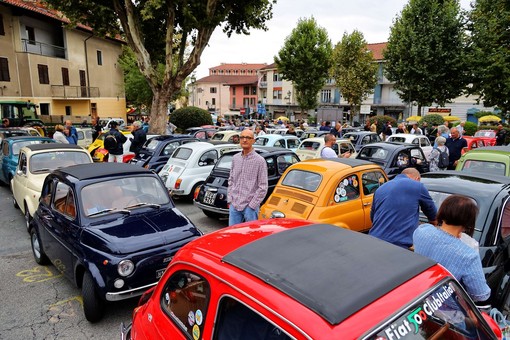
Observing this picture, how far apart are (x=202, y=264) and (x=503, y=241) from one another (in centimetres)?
360

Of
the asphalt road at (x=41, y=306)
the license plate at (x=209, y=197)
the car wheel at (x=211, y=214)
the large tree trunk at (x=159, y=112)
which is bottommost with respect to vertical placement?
the asphalt road at (x=41, y=306)

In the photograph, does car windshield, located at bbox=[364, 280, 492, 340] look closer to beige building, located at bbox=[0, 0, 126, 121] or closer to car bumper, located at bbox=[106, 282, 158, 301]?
car bumper, located at bbox=[106, 282, 158, 301]

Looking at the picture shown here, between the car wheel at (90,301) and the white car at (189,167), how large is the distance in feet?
17.5

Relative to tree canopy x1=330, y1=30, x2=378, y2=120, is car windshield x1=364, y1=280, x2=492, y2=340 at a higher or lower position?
lower

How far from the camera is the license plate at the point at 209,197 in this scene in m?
7.82

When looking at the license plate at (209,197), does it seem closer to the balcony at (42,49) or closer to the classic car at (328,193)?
the classic car at (328,193)

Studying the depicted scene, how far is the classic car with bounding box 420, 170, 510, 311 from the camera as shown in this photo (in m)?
3.68

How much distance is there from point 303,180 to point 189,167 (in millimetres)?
4318

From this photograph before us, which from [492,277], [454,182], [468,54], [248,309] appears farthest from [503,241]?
[468,54]

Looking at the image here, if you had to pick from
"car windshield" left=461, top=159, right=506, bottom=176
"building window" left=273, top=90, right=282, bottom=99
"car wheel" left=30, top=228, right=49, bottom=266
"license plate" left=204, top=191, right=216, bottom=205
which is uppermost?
"building window" left=273, top=90, right=282, bottom=99

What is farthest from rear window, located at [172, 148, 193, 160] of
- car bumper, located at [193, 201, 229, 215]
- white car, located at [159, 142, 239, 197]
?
car bumper, located at [193, 201, 229, 215]

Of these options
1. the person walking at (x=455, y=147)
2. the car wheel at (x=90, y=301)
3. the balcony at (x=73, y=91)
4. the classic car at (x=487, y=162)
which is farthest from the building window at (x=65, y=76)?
the classic car at (x=487, y=162)

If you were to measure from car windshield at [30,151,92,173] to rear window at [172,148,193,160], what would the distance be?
2601 mm

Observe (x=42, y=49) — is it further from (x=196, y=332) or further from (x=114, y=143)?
(x=196, y=332)
